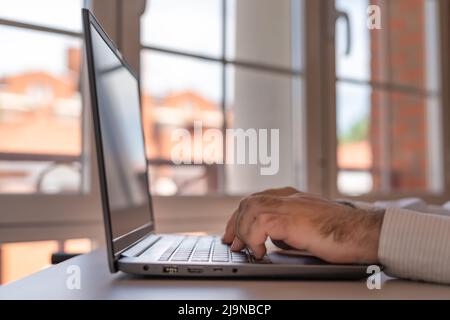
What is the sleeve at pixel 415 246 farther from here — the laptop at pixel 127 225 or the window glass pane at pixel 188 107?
the window glass pane at pixel 188 107

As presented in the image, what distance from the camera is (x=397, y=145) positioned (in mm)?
2256

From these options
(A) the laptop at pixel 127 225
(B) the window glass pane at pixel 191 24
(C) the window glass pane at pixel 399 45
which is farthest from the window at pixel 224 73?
(A) the laptop at pixel 127 225

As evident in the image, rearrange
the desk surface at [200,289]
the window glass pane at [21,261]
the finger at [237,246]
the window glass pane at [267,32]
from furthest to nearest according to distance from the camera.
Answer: the window glass pane at [21,261] → the window glass pane at [267,32] → the finger at [237,246] → the desk surface at [200,289]

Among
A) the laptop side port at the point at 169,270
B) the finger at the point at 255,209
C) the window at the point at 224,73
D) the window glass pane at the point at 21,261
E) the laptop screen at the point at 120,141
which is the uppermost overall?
the window at the point at 224,73

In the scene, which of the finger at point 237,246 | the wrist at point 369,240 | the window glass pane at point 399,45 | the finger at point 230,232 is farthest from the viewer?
the window glass pane at point 399,45

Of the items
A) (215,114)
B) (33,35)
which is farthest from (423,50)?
(33,35)

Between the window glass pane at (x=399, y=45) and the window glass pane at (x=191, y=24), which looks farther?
the window glass pane at (x=399, y=45)

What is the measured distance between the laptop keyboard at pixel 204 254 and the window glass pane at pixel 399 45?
141 centimetres

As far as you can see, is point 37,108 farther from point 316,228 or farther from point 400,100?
point 316,228

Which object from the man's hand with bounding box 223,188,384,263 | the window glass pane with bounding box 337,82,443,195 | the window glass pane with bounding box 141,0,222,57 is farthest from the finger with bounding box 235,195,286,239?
the window glass pane with bounding box 337,82,443,195

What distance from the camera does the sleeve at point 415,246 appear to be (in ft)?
1.81

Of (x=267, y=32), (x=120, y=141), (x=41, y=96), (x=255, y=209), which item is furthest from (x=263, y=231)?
(x=41, y=96)

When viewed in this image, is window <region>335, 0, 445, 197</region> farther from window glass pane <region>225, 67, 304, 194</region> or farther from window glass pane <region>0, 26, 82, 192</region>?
window glass pane <region>0, 26, 82, 192</region>

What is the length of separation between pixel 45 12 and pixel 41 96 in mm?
1389
